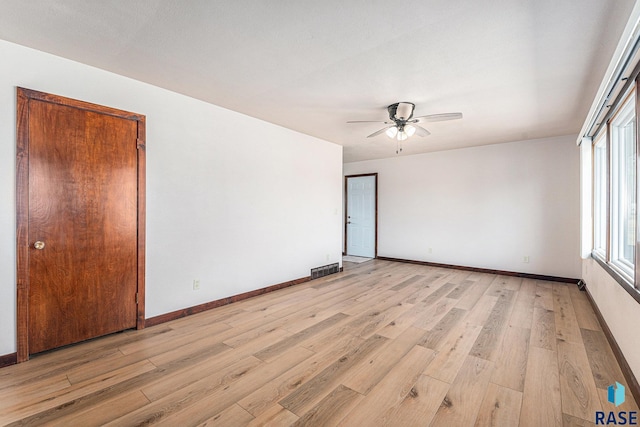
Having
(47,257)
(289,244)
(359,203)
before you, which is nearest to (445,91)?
(289,244)

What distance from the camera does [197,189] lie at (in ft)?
11.2

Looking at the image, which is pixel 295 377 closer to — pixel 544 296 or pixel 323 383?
pixel 323 383

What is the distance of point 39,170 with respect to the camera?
2404 mm

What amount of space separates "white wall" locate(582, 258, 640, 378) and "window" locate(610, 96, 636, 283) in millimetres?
229

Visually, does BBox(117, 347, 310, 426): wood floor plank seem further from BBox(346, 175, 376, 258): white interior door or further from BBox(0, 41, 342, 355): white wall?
BBox(346, 175, 376, 258): white interior door

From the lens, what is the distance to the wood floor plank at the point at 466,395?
1.72m

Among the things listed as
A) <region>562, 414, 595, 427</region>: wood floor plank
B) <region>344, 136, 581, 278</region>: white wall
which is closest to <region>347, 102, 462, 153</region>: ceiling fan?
<region>562, 414, 595, 427</region>: wood floor plank

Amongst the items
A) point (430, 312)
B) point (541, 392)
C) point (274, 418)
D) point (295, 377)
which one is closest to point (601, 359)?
point (541, 392)

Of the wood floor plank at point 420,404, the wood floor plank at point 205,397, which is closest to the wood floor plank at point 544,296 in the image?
the wood floor plank at point 420,404

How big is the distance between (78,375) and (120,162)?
1.81 m

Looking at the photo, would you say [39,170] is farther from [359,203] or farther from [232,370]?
[359,203]

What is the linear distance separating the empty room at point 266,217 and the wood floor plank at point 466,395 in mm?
18

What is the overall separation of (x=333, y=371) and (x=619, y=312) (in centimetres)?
245

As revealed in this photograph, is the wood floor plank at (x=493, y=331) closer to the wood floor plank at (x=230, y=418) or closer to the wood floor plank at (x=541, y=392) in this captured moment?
the wood floor plank at (x=541, y=392)
